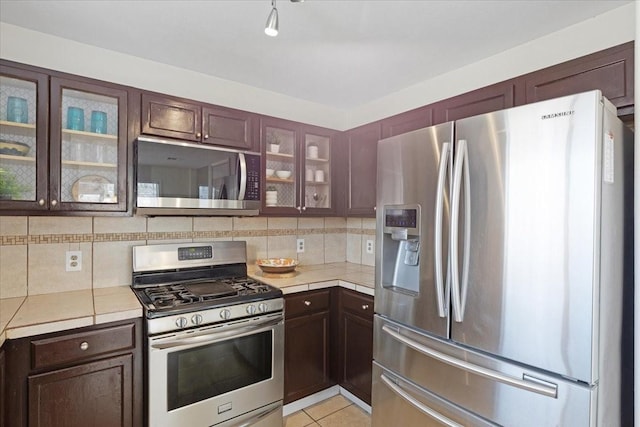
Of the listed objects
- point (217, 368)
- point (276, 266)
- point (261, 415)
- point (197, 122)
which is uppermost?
point (197, 122)

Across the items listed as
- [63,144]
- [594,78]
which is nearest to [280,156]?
[63,144]

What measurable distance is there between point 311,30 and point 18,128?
1576 mm

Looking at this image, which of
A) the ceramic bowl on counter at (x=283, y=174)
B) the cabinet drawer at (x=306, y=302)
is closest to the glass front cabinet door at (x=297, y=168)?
the ceramic bowl on counter at (x=283, y=174)

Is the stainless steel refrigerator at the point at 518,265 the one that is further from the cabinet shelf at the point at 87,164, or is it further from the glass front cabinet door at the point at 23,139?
the glass front cabinet door at the point at 23,139

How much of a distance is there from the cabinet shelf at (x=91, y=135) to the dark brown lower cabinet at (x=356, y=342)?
5.69 feet

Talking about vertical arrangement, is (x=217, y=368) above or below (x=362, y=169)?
below

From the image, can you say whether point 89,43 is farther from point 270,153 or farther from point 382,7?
point 382,7

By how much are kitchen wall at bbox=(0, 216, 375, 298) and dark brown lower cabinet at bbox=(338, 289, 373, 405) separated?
0.80 metres

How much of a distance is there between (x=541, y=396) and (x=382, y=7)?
176 cm

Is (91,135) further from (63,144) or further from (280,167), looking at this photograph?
(280,167)

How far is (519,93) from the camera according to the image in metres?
1.76

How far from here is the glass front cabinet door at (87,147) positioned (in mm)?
1755

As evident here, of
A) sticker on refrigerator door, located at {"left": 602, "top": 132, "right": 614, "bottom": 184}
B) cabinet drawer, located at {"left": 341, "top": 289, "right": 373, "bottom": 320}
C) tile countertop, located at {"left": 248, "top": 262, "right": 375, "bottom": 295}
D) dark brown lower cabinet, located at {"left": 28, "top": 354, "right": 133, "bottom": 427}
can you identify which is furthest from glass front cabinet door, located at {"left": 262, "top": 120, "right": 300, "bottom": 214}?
sticker on refrigerator door, located at {"left": 602, "top": 132, "right": 614, "bottom": 184}

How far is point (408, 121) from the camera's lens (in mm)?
2311
